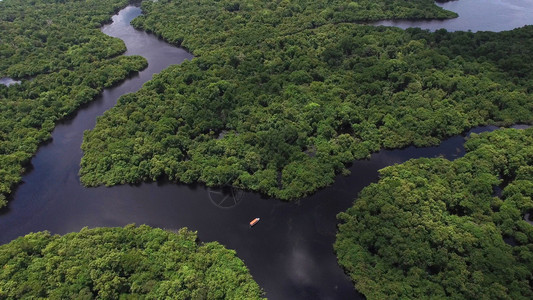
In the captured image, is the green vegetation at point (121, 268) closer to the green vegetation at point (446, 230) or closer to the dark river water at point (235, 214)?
the dark river water at point (235, 214)

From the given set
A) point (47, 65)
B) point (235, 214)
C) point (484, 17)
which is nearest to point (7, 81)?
→ point (47, 65)

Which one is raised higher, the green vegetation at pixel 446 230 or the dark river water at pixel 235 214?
the green vegetation at pixel 446 230

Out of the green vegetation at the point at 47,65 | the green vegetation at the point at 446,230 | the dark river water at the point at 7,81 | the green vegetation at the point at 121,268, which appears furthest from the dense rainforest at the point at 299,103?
the dark river water at the point at 7,81

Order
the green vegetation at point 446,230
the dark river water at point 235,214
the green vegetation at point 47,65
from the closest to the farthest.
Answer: the green vegetation at point 446,230 < the dark river water at point 235,214 < the green vegetation at point 47,65

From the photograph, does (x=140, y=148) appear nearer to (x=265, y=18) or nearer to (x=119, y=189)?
(x=119, y=189)

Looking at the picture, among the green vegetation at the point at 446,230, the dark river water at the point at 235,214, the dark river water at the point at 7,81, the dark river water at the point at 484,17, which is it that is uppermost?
the dark river water at the point at 484,17

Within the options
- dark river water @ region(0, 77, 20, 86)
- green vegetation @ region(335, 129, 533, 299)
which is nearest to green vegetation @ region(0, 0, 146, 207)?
dark river water @ region(0, 77, 20, 86)
